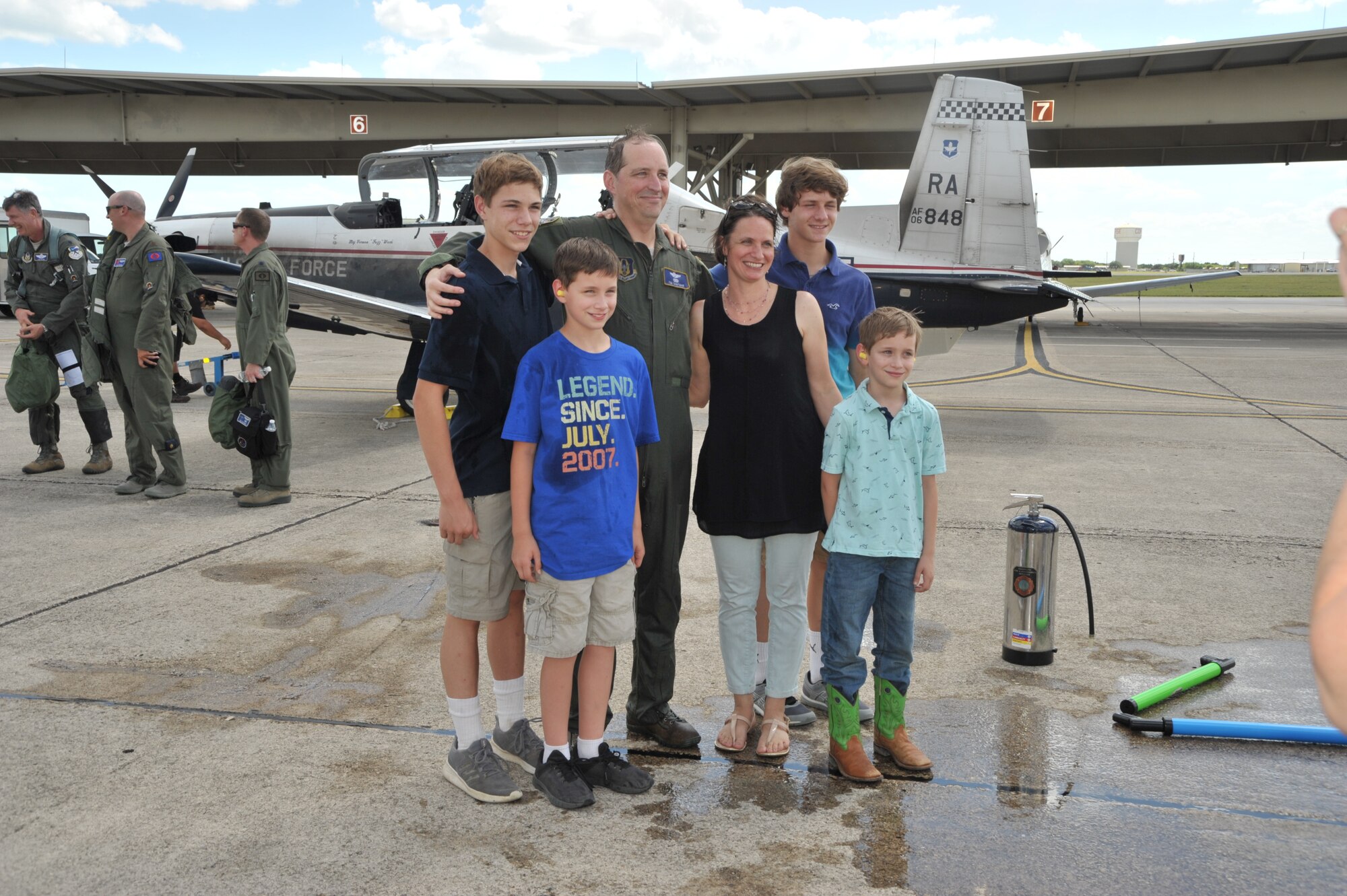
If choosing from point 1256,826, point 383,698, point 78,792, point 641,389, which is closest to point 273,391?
point 383,698

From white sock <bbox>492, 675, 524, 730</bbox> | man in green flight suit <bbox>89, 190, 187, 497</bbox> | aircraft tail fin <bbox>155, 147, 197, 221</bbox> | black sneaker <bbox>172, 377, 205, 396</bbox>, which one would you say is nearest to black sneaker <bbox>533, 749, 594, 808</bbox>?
white sock <bbox>492, 675, 524, 730</bbox>

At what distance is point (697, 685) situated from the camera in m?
3.72

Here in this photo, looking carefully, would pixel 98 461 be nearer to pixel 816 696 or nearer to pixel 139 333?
pixel 139 333

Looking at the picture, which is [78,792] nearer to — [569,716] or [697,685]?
[569,716]

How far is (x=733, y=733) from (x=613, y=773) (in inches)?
18.1

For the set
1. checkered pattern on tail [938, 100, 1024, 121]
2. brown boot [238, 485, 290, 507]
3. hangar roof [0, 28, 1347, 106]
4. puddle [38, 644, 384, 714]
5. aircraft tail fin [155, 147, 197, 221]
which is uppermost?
hangar roof [0, 28, 1347, 106]

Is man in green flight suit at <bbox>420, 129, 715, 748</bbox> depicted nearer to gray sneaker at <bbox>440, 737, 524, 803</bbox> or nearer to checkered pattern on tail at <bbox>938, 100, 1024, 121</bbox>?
gray sneaker at <bbox>440, 737, 524, 803</bbox>

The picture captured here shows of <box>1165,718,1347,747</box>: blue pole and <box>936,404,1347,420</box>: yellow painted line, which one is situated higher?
<box>936,404,1347,420</box>: yellow painted line

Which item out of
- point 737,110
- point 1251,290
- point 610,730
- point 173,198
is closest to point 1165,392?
point 610,730

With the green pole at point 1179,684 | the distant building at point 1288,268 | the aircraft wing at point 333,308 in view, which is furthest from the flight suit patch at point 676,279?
the distant building at point 1288,268

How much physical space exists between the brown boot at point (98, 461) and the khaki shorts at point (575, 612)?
5985 mm

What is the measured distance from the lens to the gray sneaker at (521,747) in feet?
9.98

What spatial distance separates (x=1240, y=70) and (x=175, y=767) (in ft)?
89.9

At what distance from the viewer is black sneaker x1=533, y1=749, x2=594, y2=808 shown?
2.78 metres
